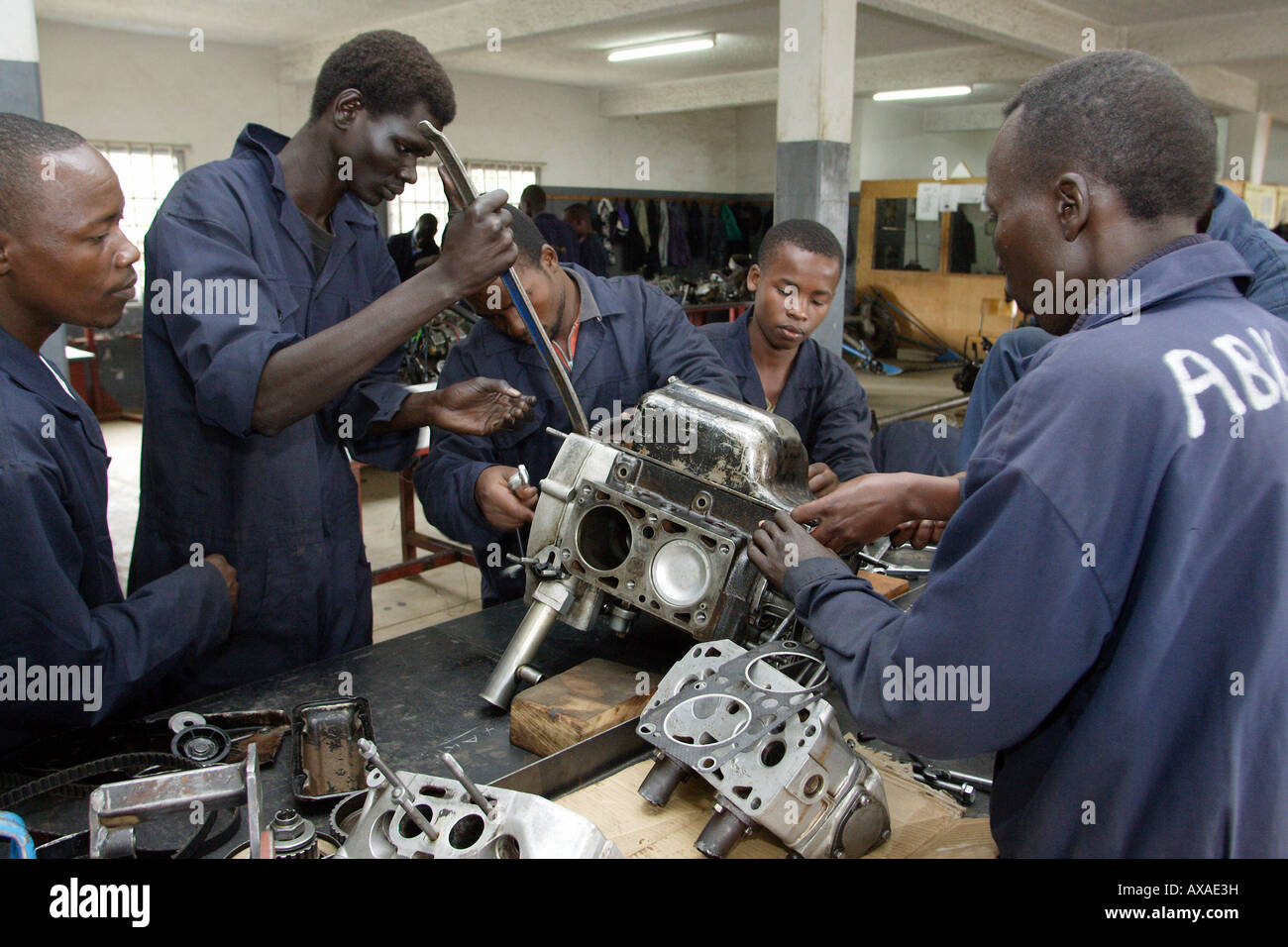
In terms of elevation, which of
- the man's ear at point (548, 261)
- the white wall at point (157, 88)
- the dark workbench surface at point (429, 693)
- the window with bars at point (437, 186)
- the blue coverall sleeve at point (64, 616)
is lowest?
the dark workbench surface at point (429, 693)

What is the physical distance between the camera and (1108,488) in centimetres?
91

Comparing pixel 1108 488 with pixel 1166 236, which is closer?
pixel 1108 488

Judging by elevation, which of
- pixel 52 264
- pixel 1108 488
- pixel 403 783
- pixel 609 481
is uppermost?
pixel 52 264

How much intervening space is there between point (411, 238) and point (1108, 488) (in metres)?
7.11

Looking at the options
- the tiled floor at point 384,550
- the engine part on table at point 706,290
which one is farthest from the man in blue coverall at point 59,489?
the engine part on table at point 706,290

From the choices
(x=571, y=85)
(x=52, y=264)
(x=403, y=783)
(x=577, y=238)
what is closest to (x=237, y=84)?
(x=577, y=238)

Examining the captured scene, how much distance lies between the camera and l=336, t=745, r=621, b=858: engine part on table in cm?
105

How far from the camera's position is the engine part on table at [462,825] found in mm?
1048

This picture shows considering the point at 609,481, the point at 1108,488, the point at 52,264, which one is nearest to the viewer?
the point at 1108,488

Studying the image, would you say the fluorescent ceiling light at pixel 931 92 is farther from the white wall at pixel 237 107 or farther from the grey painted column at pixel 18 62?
the grey painted column at pixel 18 62

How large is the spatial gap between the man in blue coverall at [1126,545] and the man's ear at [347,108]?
1.28 m

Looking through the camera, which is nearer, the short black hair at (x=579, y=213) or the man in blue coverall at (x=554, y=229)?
the man in blue coverall at (x=554, y=229)

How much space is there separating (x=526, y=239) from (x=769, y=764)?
1363mm
